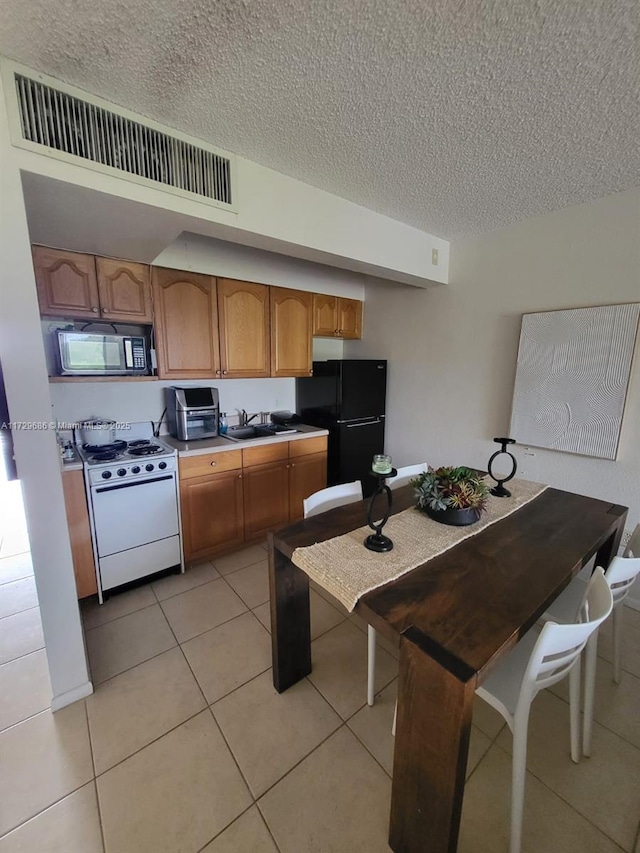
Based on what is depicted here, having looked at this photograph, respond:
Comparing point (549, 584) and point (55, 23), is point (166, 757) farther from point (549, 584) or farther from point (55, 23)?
point (55, 23)

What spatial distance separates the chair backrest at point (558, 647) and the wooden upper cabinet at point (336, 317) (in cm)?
278

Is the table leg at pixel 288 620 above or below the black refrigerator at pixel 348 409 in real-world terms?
below

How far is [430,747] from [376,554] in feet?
1.77

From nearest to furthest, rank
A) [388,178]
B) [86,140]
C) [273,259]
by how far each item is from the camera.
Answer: [86,140] → [388,178] → [273,259]

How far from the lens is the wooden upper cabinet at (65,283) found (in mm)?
1993

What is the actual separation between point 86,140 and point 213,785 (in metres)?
2.45

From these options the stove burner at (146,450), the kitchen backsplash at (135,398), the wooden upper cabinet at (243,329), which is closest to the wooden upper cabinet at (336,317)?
the wooden upper cabinet at (243,329)

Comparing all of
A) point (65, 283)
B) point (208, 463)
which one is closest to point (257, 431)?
point (208, 463)

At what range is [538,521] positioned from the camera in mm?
1613

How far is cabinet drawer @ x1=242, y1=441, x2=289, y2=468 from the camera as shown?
2.68 metres

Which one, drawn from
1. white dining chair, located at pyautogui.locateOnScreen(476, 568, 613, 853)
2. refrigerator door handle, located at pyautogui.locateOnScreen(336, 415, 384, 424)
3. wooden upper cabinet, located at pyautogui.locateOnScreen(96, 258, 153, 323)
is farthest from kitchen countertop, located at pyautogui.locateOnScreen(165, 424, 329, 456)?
white dining chair, located at pyautogui.locateOnScreen(476, 568, 613, 853)

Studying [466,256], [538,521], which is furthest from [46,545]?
[466,256]

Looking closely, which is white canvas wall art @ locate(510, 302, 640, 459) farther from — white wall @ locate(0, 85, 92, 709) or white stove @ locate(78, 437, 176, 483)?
white wall @ locate(0, 85, 92, 709)

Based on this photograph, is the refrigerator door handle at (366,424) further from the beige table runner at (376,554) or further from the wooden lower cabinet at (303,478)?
the beige table runner at (376,554)
